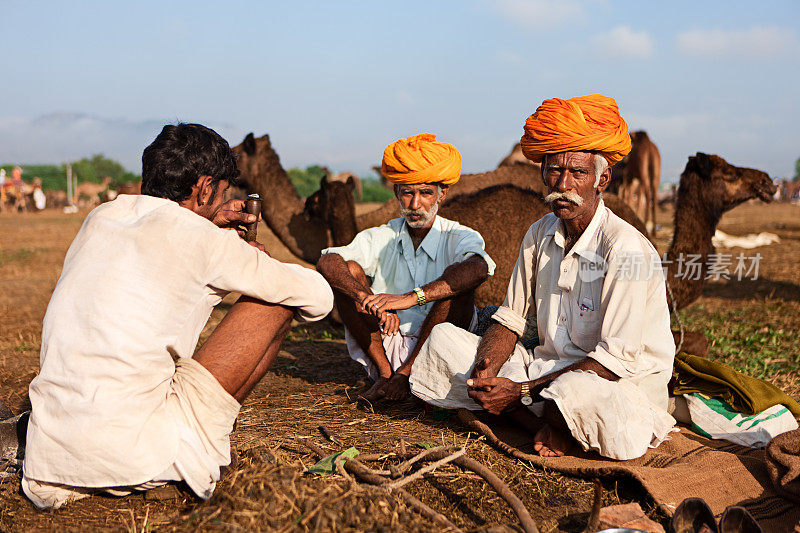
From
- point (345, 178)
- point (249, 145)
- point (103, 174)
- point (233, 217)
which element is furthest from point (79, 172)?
point (233, 217)

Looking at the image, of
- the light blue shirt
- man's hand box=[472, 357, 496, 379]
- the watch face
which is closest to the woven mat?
the watch face

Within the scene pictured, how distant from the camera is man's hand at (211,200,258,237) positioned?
9.82ft

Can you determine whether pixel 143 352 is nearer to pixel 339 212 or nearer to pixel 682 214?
pixel 682 214

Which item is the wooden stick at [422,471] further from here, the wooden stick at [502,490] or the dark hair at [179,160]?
the dark hair at [179,160]

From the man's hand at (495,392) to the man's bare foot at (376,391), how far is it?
35.9 inches

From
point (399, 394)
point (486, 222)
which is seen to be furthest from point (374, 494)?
point (486, 222)

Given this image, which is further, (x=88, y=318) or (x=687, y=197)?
(x=687, y=197)

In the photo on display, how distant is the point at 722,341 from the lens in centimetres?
561

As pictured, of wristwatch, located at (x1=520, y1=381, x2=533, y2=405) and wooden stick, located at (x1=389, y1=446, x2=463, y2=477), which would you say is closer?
wooden stick, located at (x1=389, y1=446, x2=463, y2=477)

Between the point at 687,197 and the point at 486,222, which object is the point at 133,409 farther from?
the point at 687,197

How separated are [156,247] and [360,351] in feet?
6.88

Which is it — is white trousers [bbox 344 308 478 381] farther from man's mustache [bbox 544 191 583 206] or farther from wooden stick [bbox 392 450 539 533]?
man's mustache [bbox 544 191 583 206]

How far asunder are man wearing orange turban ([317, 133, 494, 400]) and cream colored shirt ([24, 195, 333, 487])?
A: 60.0 inches

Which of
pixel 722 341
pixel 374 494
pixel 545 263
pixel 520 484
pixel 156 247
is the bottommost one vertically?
pixel 722 341
